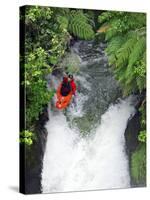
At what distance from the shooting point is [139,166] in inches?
316

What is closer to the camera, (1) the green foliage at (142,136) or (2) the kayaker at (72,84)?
(2) the kayaker at (72,84)

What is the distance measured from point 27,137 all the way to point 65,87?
0.70 metres

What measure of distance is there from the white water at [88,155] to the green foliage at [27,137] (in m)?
0.21

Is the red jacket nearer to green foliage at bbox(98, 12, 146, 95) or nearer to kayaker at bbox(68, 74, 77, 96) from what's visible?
kayaker at bbox(68, 74, 77, 96)

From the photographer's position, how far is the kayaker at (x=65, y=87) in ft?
24.7

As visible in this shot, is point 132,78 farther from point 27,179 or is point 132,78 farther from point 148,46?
point 27,179

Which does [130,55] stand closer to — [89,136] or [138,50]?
[138,50]

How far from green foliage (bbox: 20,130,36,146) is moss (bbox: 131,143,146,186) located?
130cm

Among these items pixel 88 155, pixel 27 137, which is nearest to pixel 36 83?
pixel 27 137

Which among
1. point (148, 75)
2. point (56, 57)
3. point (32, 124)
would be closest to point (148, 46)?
point (148, 75)

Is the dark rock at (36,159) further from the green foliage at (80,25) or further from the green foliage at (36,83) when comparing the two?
the green foliage at (80,25)

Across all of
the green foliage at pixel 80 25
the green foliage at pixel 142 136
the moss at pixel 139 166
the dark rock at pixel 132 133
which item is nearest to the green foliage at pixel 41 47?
the green foliage at pixel 80 25

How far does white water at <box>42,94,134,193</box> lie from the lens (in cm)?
750

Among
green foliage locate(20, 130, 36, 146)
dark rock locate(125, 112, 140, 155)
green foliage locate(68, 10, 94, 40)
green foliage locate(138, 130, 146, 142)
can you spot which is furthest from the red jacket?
green foliage locate(138, 130, 146, 142)
